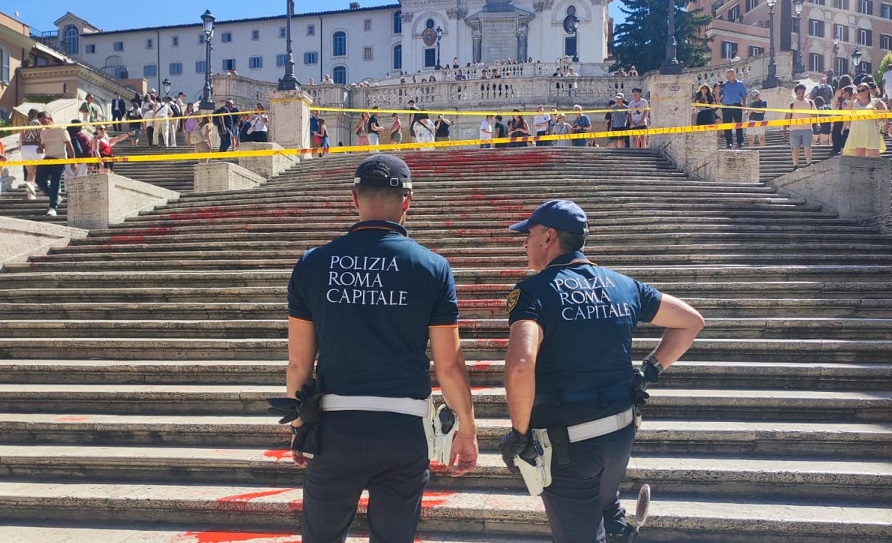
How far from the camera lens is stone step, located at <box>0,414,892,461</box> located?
5211mm

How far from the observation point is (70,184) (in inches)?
462

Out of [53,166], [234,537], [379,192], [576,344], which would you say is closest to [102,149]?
[53,166]

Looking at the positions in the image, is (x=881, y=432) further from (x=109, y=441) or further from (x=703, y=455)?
(x=109, y=441)

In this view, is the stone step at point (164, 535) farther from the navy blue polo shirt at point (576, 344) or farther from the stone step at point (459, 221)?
the stone step at point (459, 221)

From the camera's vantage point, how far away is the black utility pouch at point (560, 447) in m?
3.00

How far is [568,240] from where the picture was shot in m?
3.28

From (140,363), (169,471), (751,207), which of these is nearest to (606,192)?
(751,207)

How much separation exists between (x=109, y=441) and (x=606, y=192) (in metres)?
8.71

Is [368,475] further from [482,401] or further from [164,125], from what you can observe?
[164,125]

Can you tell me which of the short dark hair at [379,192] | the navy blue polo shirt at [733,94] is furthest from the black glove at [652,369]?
the navy blue polo shirt at [733,94]

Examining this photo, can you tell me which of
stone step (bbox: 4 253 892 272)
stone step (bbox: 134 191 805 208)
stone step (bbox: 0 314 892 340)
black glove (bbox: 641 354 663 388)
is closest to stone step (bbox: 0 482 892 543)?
black glove (bbox: 641 354 663 388)

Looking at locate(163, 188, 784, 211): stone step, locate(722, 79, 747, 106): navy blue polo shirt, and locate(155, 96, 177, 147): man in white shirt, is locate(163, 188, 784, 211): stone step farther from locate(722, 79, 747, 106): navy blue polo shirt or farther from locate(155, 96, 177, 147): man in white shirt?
locate(155, 96, 177, 147): man in white shirt

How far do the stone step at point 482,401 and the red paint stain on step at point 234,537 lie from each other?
1.48m

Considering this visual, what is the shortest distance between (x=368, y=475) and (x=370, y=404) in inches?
11.3
